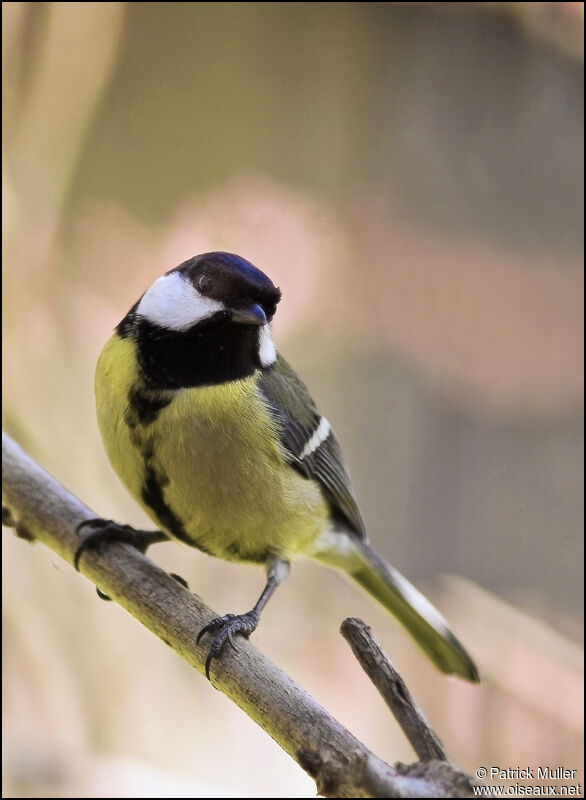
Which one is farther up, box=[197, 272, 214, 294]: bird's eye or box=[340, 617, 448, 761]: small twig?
box=[197, 272, 214, 294]: bird's eye

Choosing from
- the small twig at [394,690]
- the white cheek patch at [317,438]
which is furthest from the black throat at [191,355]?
the small twig at [394,690]

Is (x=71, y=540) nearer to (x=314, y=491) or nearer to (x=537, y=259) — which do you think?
(x=314, y=491)

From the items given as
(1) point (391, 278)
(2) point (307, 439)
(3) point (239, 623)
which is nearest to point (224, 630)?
(3) point (239, 623)

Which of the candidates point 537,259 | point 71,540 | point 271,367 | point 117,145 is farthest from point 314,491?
point 117,145

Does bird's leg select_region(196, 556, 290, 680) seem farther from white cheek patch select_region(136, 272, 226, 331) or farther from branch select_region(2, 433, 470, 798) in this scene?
white cheek patch select_region(136, 272, 226, 331)

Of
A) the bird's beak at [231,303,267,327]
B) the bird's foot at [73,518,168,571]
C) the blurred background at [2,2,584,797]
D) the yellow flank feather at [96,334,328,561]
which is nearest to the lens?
the bird's beak at [231,303,267,327]

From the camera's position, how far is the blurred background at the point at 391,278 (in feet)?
3.77

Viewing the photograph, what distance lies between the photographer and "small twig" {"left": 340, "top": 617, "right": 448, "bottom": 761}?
54 cm

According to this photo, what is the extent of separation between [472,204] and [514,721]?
74 cm

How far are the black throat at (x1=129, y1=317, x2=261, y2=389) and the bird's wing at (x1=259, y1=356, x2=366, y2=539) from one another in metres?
0.07

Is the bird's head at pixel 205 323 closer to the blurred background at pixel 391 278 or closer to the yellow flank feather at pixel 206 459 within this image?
the yellow flank feather at pixel 206 459

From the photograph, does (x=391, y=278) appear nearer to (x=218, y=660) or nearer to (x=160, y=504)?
(x=160, y=504)

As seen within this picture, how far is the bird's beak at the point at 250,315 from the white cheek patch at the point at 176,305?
0.06 ft

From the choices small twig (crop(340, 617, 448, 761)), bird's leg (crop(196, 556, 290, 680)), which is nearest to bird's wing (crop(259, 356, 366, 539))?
bird's leg (crop(196, 556, 290, 680))
